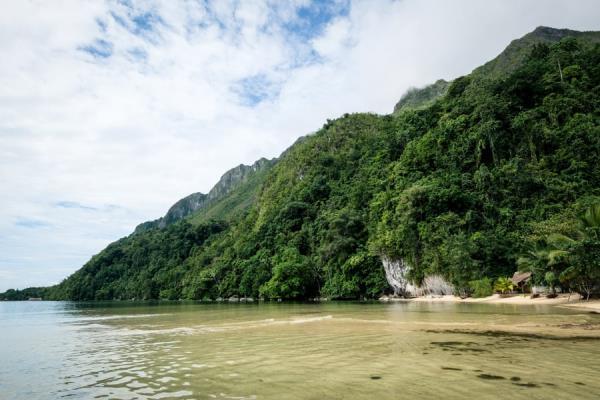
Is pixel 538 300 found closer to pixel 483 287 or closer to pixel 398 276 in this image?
pixel 483 287

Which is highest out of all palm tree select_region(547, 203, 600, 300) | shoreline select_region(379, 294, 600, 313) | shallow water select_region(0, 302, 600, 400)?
palm tree select_region(547, 203, 600, 300)

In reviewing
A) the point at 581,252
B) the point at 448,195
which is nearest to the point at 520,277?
the point at 448,195

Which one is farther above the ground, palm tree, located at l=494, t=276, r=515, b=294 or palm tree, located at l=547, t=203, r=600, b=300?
palm tree, located at l=547, t=203, r=600, b=300

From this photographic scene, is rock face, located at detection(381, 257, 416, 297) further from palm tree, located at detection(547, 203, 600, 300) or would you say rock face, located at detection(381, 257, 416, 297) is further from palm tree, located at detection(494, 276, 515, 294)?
palm tree, located at detection(547, 203, 600, 300)

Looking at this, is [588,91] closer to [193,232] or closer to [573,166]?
[573,166]

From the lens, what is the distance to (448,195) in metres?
50.5

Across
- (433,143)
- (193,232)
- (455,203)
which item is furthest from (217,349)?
(193,232)

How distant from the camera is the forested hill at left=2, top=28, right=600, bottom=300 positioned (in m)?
44.6

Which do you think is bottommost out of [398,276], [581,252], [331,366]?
[331,366]

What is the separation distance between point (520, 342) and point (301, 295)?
5481 cm

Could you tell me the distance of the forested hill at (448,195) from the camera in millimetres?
44625

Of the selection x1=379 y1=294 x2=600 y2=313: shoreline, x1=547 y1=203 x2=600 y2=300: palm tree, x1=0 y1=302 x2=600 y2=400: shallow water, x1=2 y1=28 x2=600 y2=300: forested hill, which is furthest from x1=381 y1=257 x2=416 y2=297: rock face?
x1=0 y1=302 x2=600 y2=400: shallow water

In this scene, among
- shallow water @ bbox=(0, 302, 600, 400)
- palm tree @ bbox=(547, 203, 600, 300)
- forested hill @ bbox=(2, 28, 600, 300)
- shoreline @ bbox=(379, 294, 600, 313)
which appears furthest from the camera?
forested hill @ bbox=(2, 28, 600, 300)

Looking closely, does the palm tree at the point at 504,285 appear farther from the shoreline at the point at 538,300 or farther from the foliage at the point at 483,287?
the foliage at the point at 483,287
